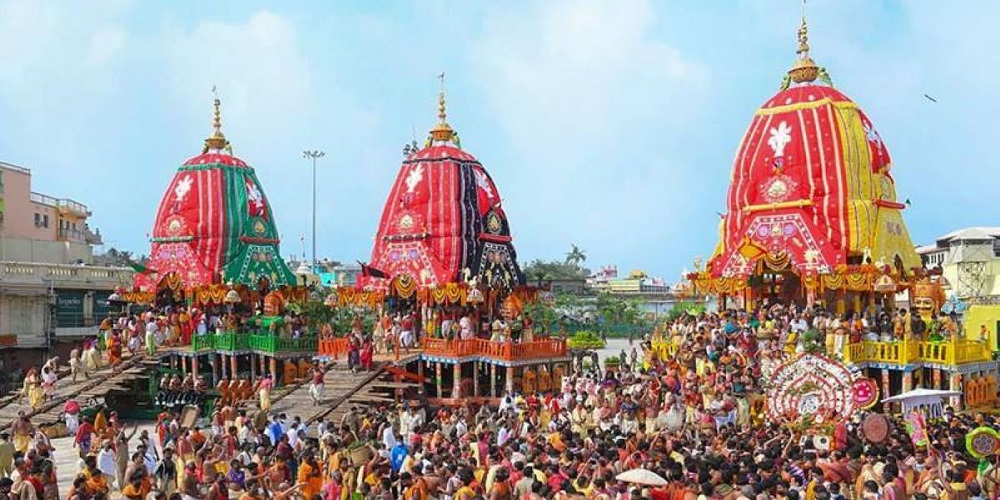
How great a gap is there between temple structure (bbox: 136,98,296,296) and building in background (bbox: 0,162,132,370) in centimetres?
632

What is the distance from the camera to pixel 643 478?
1155 cm

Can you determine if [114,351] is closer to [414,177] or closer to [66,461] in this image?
[66,461]

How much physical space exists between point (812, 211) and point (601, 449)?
574 inches

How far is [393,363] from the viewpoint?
2745 cm

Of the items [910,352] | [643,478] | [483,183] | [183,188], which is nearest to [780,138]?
[910,352]

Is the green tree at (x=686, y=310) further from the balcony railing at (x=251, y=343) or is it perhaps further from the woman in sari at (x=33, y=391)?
the woman in sari at (x=33, y=391)

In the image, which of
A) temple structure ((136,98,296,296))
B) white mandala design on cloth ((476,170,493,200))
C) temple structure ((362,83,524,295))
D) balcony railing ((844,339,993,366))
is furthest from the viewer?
temple structure ((136,98,296,296))

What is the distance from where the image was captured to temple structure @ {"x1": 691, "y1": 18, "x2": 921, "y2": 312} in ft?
83.6

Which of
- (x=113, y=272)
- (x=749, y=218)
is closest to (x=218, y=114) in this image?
(x=113, y=272)

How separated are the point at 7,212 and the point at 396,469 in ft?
129

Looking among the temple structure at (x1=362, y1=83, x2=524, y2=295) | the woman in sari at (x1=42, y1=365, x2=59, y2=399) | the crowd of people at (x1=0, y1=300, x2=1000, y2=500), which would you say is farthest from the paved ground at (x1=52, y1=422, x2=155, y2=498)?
the temple structure at (x1=362, y1=83, x2=524, y2=295)

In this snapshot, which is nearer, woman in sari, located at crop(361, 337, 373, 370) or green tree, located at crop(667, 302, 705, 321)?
woman in sari, located at crop(361, 337, 373, 370)

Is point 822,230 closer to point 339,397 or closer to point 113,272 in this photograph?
point 339,397

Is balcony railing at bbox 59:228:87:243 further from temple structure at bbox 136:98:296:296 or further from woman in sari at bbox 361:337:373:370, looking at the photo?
woman in sari at bbox 361:337:373:370
